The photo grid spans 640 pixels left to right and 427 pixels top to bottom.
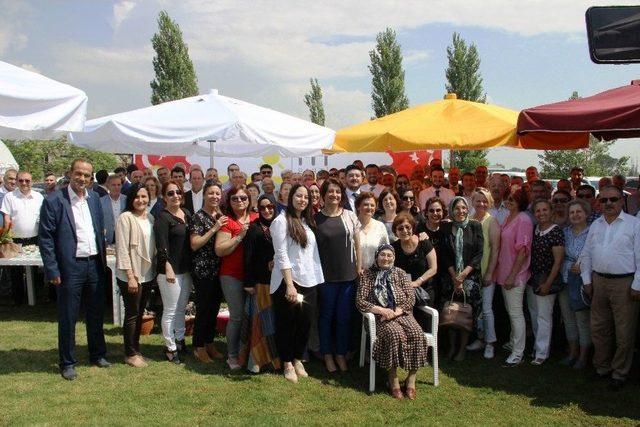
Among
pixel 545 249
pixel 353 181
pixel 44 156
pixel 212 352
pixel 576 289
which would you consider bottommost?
pixel 212 352

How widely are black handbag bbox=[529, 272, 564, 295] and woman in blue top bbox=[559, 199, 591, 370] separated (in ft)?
0.17

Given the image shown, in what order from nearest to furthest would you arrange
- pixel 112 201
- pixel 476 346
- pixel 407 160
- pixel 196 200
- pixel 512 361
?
pixel 512 361
pixel 476 346
pixel 112 201
pixel 196 200
pixel 407 160

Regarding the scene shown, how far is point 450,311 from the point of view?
5.43 meters

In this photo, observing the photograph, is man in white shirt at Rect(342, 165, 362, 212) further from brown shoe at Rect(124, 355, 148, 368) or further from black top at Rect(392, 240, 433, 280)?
brown shoe at Rect(124, 355, 148, 368)

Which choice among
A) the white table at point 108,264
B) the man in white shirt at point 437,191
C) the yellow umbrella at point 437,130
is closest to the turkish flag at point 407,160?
the yellow umbrella at point 437,130

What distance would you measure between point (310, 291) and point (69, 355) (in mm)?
2164

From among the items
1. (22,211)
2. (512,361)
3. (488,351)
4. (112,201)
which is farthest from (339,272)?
(22,211)

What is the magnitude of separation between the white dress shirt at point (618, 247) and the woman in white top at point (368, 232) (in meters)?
1.79

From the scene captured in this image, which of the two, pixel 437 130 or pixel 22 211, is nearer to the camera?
pixel 437 130

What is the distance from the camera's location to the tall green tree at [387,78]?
98.8 ft

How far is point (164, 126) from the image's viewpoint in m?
6.40

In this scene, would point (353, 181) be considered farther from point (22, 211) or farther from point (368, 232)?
point (22, 211)

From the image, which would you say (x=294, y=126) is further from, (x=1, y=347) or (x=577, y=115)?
(x=1, y=347)

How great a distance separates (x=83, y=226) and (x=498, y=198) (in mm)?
4336
